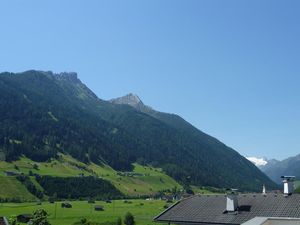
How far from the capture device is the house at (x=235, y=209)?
48.1 metres

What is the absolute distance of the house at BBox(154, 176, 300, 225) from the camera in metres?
48.1

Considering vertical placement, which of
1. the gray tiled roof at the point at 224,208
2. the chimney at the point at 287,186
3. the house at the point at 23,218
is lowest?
the house at the point at 23,218

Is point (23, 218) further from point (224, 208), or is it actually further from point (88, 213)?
point (224, 208)

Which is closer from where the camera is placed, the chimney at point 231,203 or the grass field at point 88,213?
the chimney at point 231,203

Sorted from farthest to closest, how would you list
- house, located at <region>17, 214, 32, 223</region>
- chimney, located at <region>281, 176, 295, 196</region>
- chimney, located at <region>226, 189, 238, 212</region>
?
1. house, located at <region>17, 214, 32, 223</region>
2. chimney, located at <region>281, 176, 295, 196</region>
3. chimney, located at <region>226, 189, 238, 212</region>

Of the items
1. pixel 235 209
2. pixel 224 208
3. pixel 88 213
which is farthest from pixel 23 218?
pixel 235 209

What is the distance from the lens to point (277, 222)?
132ft

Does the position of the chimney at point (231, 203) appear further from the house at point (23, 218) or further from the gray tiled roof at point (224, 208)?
the house at point (23, 218)

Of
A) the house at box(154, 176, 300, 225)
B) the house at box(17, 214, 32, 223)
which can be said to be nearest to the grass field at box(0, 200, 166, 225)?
the house at box(17, 214, 32, 223)

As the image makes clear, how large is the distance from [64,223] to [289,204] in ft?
239

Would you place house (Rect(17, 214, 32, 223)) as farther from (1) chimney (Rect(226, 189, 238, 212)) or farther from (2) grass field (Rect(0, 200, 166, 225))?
(1) chimney (Rect(226, 189, 238, 212))

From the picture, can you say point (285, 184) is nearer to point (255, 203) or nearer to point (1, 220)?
point (255, 203)

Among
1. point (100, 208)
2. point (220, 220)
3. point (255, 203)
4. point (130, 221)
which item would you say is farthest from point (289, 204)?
point (100, 208)

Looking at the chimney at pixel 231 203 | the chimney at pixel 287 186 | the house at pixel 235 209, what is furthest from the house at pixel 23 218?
the chimney at pixel 287 186
